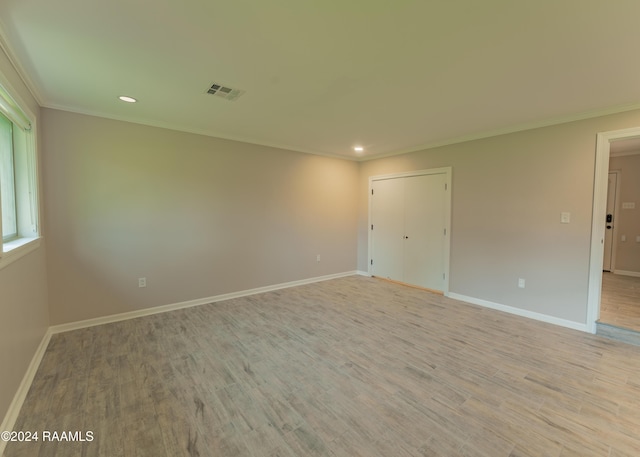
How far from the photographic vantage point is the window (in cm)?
220

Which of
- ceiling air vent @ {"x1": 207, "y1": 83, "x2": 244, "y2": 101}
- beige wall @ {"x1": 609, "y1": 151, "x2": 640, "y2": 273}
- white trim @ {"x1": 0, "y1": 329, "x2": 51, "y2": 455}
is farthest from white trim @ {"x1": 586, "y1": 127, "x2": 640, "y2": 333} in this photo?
white trim @ {"x1": 0, "y1": 329, "x2": 51, "y2": 455}

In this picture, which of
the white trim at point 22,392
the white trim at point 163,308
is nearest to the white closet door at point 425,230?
the white trim at point 163,308

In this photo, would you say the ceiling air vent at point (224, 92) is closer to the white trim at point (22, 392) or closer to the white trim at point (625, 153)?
the white trim at point (22, 392)

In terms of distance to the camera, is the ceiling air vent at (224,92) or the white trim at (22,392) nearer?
the white trim at (22,392)

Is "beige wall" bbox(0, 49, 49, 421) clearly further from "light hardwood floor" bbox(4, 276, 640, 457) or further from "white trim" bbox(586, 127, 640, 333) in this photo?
"white trim" bbox(586, 127, 640, 333)

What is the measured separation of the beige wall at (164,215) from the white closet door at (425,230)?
1.70 m

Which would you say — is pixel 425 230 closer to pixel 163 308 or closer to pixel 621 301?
pixel 621 301

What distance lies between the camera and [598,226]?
3006 millimetres

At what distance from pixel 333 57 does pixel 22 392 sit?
334cm

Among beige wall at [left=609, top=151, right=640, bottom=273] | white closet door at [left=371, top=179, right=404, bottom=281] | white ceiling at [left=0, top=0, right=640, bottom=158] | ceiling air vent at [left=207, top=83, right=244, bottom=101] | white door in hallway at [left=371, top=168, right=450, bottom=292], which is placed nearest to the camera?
white ceiling at [left=0, top=0, right=640, bottom=158]

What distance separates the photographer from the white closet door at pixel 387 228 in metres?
5.08

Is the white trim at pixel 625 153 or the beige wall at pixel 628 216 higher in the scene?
the white trim at pixel 625 153

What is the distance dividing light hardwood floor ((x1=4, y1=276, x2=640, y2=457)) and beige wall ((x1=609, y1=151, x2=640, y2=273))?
3971mm

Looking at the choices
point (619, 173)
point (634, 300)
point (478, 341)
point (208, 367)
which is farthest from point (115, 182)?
point (619, 173)
